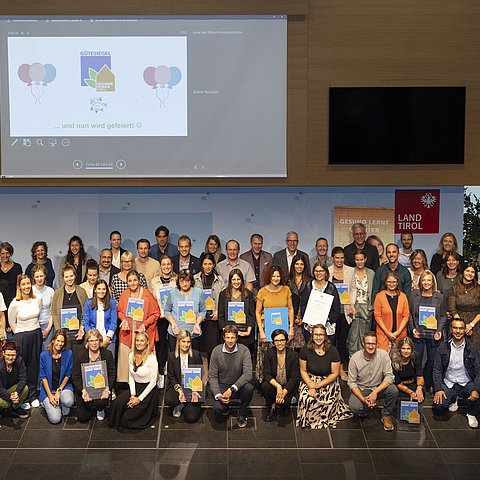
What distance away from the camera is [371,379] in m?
7.85

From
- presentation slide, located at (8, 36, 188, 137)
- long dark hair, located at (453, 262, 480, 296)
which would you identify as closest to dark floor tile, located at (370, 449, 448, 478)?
long dark hair, located at (453, 262, 480, 296)

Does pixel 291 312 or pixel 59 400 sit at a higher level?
pixel 291 312

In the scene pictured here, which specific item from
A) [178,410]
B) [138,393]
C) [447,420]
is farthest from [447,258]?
[138,393]

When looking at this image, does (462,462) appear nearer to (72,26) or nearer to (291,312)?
(291,312)

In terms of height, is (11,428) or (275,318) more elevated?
(275,318)

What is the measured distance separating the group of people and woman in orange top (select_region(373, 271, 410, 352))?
0.01 m

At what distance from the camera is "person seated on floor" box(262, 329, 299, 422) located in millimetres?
7883

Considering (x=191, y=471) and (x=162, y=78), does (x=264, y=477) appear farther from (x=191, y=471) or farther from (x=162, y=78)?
(x=162, y=78)

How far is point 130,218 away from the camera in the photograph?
9.74 m

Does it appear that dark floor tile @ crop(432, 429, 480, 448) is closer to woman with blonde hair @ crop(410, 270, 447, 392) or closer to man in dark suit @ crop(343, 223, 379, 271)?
woman with blonde hair @ crop(410, 270, 447, 392)

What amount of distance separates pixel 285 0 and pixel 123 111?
6.92ft

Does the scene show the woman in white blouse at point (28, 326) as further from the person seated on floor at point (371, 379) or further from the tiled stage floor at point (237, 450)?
the person seated on floor at point (371, 379)

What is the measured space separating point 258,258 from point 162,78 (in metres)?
2.23

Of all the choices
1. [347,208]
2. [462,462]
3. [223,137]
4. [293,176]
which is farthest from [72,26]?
[462,462]
